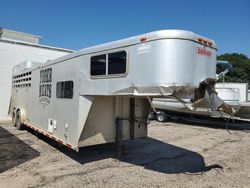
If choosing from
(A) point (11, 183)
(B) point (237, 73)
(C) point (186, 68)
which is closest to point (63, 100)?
(A) point (11, 183)

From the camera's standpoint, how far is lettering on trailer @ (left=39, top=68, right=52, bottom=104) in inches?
286

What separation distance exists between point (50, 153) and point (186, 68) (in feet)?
14.7

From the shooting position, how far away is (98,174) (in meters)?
5.39

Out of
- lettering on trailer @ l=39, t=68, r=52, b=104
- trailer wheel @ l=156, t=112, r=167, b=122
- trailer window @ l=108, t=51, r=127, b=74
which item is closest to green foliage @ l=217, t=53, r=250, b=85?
trailer wheel @ l=156, t=112, r=167, b=122

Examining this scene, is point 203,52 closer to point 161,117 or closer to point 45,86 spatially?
point 45,86

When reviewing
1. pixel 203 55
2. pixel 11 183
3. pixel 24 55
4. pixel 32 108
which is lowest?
pixel 11 183

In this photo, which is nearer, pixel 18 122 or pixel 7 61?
pixel 18 122

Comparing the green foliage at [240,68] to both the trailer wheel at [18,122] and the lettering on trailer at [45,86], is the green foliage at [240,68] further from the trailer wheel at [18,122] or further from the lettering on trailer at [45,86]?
the lettering on trailer at [45,86]

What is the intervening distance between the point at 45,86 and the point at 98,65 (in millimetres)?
2761

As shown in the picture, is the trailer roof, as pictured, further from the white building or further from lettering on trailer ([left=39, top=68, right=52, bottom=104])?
the white building

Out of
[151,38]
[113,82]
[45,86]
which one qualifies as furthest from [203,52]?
[45,86]

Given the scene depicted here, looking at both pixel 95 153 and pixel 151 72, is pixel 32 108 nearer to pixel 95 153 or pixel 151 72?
pixel 95 153

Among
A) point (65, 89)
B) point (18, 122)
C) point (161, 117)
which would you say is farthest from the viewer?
point (161, 117)

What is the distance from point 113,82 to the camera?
5.14m
